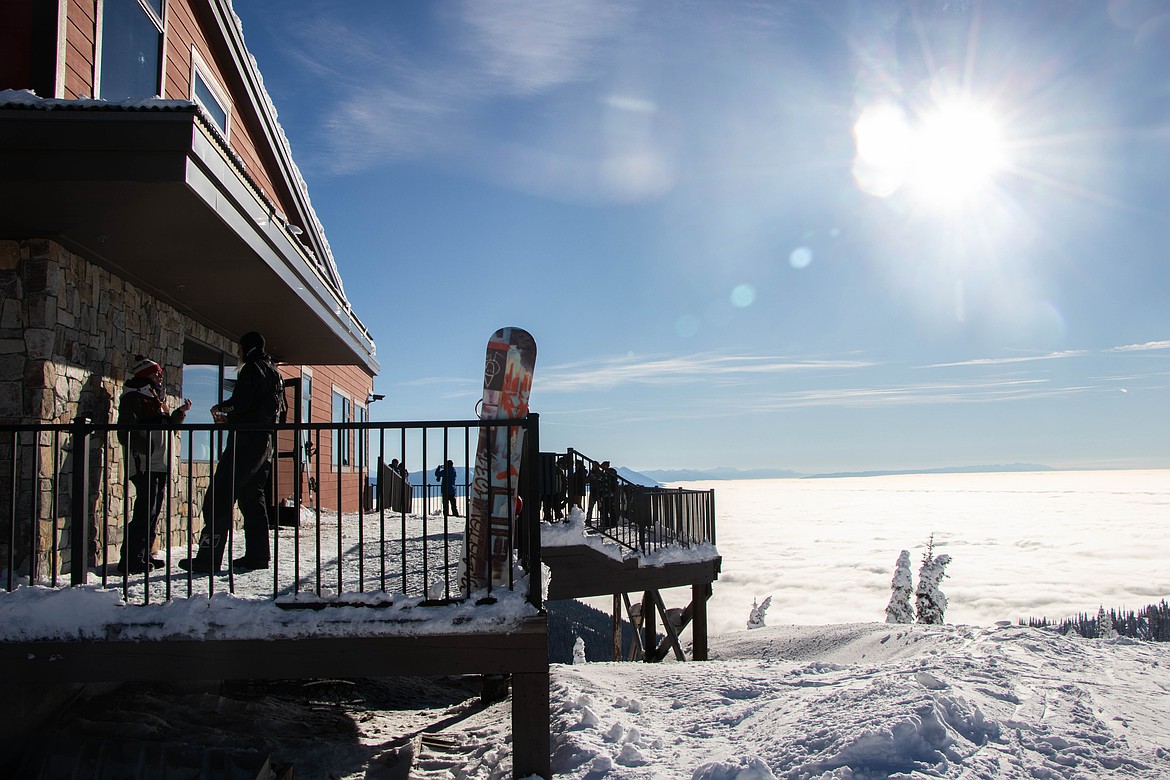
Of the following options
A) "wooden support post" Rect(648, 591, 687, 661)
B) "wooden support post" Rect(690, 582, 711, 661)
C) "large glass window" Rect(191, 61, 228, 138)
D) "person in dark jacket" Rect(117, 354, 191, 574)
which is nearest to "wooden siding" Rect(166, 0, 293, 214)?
"large glass window" Rect(191, 61, 228, 138)

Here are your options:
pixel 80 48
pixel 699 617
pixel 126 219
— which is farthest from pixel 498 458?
pixel 699 617

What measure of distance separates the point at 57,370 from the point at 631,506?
9.59 metres

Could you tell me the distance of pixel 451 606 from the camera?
13.8ft

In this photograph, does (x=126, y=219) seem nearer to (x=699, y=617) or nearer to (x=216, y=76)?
(x=216, y=76)

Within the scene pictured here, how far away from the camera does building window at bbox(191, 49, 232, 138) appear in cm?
870

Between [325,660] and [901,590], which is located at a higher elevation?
[325,660]

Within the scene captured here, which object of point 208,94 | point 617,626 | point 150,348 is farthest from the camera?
point 617,626

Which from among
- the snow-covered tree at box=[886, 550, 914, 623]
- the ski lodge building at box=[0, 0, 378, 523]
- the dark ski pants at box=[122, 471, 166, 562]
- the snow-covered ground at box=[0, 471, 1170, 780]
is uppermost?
the ski lodge building at box=[0, 0, 378, 523]

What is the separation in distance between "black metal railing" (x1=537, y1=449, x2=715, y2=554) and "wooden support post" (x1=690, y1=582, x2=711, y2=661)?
896 millimetres

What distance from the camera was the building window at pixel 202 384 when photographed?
8500mm

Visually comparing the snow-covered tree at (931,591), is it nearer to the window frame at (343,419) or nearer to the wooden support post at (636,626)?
the wooden support post at (636,626)

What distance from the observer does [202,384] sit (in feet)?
29.3

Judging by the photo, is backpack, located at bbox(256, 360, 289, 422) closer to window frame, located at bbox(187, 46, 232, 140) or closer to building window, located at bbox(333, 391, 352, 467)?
window frame, located at bbox(187, 46, 232, 140)

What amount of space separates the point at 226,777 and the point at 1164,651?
10425 mm
